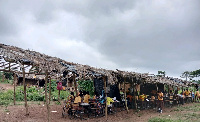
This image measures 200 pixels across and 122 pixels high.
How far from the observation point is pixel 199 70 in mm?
39219

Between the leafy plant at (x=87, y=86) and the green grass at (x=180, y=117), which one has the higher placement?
the leafy plant at (x=87, y=86)

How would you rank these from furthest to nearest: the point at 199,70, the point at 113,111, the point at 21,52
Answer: the point at 199,70, the point at 113,111, the point at 21,52

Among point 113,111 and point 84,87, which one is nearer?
point 113,111

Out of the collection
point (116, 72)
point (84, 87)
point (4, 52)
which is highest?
point (4, 52)

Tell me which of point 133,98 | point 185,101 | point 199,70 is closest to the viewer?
point 133,98

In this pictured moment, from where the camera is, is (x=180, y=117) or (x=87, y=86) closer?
(x=180, y=117)

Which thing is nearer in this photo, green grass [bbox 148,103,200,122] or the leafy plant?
green grass [bbox 148,103,200,122]

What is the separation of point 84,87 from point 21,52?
480 inches

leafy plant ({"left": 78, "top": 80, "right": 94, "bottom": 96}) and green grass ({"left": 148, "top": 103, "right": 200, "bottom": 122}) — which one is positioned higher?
leafy plant ({"left": 78, "top": 80, "right": 94, "bottom": 96})

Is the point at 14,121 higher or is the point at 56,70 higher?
the point at 56,70

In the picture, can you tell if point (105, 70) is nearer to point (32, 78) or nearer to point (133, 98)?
point (133, 98)

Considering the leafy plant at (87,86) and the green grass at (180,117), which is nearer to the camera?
the green grass at (180,117)

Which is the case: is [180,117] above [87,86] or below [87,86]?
below

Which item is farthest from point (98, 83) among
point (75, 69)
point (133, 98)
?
point (75, 69)
